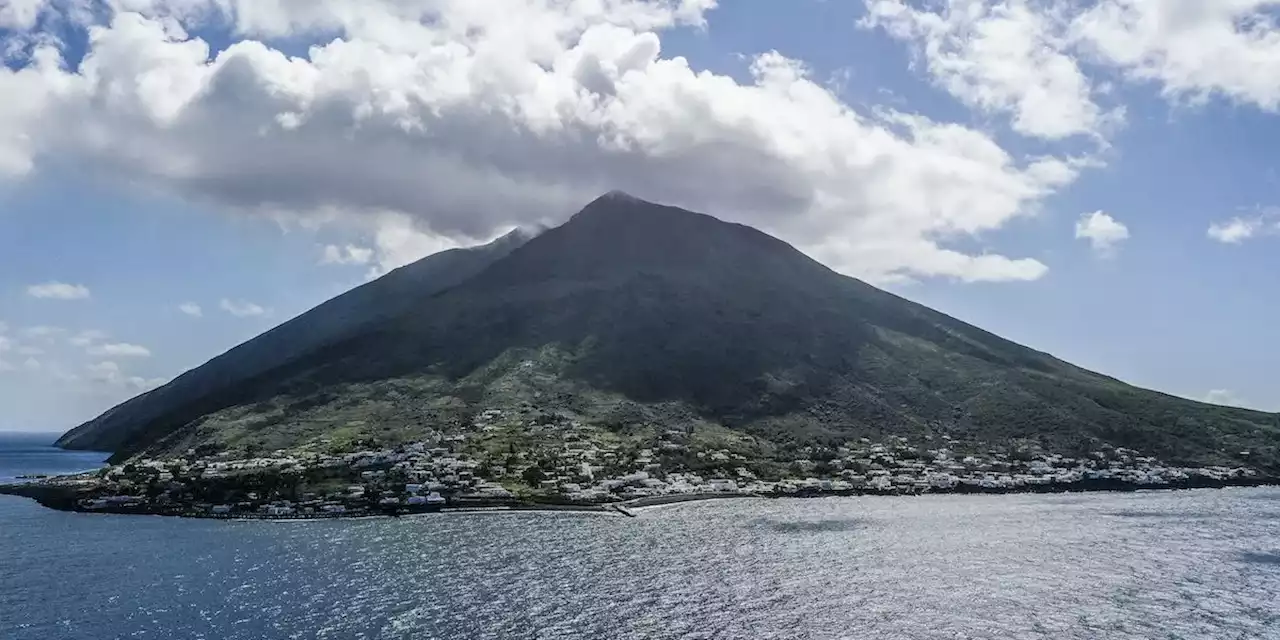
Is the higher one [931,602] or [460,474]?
[460,474]

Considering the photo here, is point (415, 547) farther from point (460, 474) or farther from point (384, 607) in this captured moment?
point (460, 474)

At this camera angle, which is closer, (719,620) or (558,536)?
(719,620)

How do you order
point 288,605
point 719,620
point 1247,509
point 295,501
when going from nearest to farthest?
point 719,620
point 288,605
point 295,501
point 1247,509

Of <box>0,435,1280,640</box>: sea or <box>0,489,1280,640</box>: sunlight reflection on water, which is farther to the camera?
<box>0,489,1280,640</box>: sunlight reflection on water

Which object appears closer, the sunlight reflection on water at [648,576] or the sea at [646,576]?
the sea at [646,576]

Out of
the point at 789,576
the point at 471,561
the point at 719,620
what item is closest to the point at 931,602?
the point at 789,576

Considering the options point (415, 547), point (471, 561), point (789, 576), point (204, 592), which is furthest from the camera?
point (415, 547)
